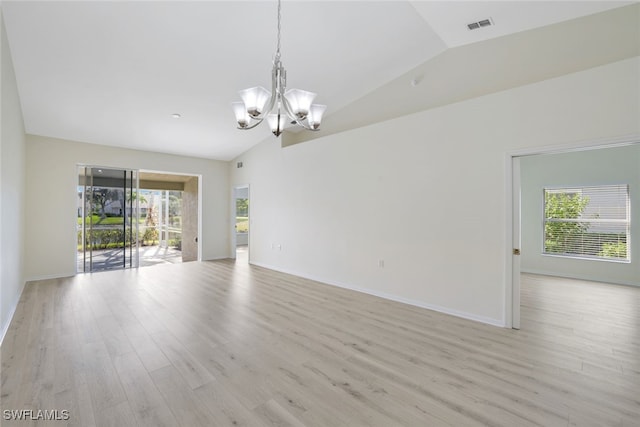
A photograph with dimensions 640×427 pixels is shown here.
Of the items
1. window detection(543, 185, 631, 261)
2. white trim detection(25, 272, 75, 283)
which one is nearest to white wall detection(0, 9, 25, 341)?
white trim detection(25, 272, 75, 283)

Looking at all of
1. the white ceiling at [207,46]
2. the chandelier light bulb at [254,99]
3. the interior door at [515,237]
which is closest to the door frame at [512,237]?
the interior door at [515,237]

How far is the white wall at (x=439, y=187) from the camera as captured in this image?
2.93 meters

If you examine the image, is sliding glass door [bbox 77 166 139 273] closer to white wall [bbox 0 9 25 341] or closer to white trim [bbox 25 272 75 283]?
white trim [bbox 25 272 75 283]

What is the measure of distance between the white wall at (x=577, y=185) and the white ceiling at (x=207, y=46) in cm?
356

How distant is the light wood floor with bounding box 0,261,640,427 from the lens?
1.86m

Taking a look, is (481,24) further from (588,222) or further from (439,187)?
(588,222)

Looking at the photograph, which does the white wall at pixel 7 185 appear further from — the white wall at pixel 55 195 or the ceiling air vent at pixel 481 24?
the ceiling air vent at pixel 481 24

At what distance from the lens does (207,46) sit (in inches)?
139

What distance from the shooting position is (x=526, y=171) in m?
6.29

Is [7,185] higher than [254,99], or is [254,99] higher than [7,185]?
[254,99]

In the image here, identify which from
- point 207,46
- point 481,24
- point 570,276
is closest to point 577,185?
point 570,276

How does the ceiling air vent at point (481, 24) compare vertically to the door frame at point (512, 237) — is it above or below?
above

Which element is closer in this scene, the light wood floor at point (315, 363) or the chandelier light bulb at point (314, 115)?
the light wood floor at point (315, 363)

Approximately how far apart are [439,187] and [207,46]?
11.6 ft
